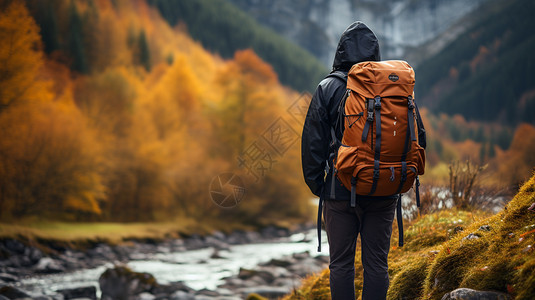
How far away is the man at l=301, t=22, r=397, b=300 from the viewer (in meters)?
2.81

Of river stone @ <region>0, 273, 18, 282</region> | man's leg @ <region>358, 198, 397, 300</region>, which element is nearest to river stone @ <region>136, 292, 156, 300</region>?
river stone @ <region>0, 273, 18, 282</region>

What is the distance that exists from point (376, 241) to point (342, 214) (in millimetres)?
303

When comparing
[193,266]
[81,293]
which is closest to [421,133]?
[81,293]

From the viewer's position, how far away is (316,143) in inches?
114

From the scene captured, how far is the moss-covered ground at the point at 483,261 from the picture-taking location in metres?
2.40

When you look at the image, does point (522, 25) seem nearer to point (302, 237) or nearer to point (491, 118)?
point (491, 118)

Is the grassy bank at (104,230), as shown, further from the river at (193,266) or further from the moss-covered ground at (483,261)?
the moss-covered ground at (483,261)

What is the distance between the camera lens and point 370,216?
2818mm

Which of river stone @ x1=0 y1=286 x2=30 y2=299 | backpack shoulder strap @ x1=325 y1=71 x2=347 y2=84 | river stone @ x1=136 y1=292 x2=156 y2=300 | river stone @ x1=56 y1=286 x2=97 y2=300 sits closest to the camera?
backpack shoulder strap @ x1=325 y1=71 x2=347 y2=84

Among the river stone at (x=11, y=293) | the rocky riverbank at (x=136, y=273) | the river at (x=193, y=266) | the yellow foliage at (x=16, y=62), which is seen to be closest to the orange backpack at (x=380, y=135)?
the rocky riverbank at (x=136, y=273)

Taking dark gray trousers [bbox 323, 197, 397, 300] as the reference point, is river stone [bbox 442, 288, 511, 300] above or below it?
below

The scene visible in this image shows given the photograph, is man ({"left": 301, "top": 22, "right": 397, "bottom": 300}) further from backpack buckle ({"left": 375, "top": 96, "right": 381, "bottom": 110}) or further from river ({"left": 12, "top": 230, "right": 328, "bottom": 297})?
river ({"left": 12, "top": 230, "right": 328, "bottom": 297})

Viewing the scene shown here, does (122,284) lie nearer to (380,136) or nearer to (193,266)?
(193,266)

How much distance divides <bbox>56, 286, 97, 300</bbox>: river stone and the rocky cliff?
134376 millimetres
